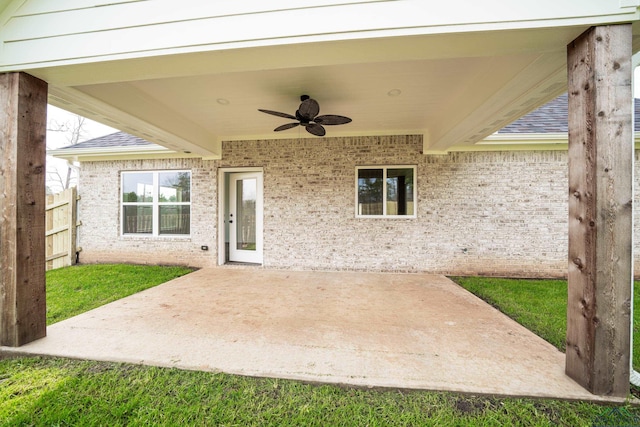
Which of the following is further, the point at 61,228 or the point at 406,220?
the point at 61,228

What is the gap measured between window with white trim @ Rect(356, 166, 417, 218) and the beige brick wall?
5.8 inches

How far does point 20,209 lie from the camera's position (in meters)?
2.24

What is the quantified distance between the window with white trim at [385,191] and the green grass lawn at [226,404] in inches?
161

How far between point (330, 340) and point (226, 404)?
42.8 inches

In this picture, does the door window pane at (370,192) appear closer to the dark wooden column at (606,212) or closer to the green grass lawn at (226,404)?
the dark wooden column at (606,212)

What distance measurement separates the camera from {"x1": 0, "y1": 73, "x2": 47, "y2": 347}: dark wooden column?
7.28 feet

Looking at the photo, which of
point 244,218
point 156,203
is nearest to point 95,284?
point 156,203

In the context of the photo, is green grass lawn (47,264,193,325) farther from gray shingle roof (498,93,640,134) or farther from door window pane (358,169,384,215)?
gray shingle roof (498,93,640,134)

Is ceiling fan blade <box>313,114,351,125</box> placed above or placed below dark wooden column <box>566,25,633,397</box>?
above

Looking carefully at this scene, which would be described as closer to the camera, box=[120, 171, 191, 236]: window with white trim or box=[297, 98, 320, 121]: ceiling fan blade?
box=[297, 98, 320, 121]: ceiling fan blade

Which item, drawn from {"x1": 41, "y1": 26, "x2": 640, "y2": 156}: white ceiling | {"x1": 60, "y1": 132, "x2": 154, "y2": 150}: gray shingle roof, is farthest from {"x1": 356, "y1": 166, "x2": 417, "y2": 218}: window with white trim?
{"x1": 60, "y1": 132, "x2": 154, "y2": 150}: gray shingle roof

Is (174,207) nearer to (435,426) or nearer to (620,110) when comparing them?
(435,426)

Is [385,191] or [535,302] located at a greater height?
[385,191]

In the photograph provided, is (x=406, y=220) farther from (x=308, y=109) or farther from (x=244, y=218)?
(x=244, y=218)
